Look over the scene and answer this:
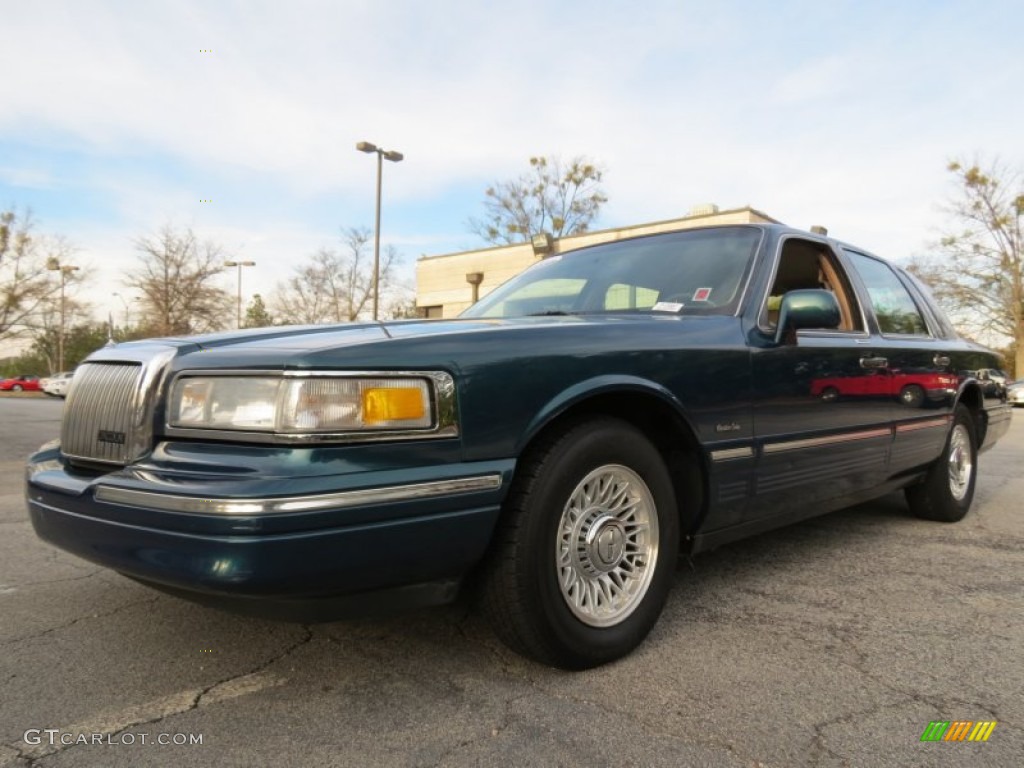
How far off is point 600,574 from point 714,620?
66 cm

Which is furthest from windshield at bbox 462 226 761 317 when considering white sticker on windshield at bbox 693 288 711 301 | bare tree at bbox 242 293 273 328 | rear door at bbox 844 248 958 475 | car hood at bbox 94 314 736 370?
bare tree at bbox 242 293 273 328

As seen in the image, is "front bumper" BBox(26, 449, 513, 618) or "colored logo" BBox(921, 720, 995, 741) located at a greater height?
"front bumper" BBox(26, 449, 513, 618)

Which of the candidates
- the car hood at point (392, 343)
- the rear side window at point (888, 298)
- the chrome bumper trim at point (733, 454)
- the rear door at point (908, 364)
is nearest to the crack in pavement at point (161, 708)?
the car hood at point (392, 343)

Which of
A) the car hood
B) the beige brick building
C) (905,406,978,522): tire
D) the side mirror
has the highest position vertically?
the beige brick building

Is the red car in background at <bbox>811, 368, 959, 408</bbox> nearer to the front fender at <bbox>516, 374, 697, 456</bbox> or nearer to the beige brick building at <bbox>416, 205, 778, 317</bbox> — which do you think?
the front fender at <bbox>516, 374, 697, 456</bbox>

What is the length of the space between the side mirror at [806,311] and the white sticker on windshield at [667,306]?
41 cm

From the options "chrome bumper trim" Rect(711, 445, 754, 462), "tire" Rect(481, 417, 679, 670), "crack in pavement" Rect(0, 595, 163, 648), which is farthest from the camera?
"chrome bumper trim" Rect(711, 445, 754, 462)

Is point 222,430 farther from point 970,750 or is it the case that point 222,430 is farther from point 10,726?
point 970,750

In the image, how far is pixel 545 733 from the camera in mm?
1893

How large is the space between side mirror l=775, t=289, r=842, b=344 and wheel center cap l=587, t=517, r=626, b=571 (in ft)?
3.64

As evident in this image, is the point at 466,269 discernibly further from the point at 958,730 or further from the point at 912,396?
the point at 958,730

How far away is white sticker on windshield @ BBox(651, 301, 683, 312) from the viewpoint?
2.97m

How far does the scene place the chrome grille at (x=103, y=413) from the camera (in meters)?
2.11

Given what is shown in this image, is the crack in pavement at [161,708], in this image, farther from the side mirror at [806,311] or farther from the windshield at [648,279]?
the side mirror at [806,311]
